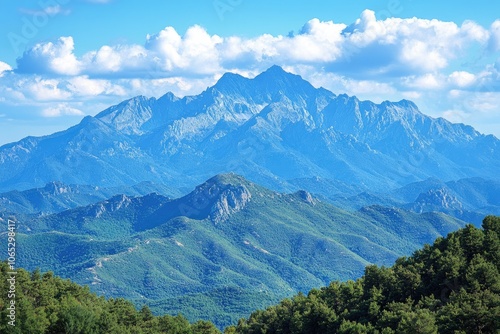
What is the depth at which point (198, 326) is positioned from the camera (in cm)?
14125

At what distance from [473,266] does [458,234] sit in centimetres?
1966

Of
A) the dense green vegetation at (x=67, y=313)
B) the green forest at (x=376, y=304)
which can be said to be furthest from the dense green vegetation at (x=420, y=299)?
the dense green vegetation at (x=67, y=313)

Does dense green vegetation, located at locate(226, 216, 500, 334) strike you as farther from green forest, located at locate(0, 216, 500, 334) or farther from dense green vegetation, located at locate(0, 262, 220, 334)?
dense green vegetation, located at locate(0, 262, 220, 334)

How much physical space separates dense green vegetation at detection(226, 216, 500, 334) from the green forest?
135 mm

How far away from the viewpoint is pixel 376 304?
4254 inches

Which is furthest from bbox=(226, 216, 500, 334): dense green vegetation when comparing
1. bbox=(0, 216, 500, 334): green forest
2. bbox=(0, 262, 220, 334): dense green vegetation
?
bbox=(0, 262, 220, 334): dense green vegetation

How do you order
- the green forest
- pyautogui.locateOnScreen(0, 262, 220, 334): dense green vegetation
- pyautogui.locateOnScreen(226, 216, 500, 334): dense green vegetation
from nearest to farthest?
1. pyautogui.locateOnScreen(226, 216, 500, 334): dense green vegetation
2. the green forest
3. pyautogui.locateOnScreen(0, 262, 220, 334): dense green vegetation

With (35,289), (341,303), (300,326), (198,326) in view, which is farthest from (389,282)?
(35,289)

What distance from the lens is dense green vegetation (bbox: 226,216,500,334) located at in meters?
89.8

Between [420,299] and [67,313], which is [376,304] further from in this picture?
[67,313]

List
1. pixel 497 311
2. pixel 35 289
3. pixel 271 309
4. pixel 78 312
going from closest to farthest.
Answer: pixel 497 311
pixel 78 312
pixel 35 289
pixel 271 309

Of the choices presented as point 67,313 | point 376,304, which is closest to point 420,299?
point 376,304

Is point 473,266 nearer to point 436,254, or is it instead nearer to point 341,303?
point 436,254

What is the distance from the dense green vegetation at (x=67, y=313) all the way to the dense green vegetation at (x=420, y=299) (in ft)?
54.8
